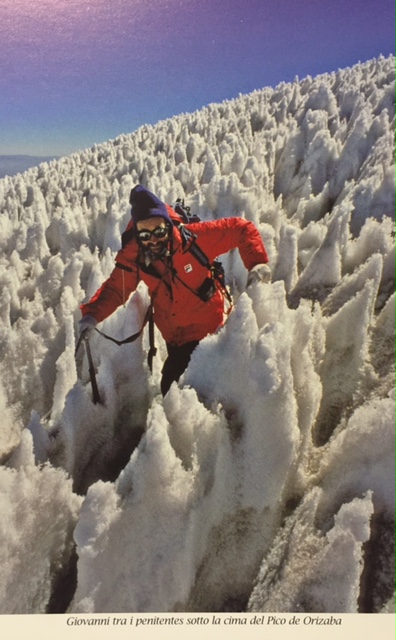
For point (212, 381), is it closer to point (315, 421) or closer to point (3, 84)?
point (315, 421)

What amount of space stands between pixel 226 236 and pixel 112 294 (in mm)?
562

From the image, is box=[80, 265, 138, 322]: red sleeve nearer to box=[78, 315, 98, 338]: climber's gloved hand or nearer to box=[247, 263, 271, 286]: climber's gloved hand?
box=[78, 315, 98, 338]: climber's gloved hand

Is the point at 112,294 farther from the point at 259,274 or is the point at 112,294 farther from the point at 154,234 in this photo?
the point at 259,274

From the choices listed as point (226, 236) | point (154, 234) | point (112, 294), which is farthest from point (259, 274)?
point (112, 294)

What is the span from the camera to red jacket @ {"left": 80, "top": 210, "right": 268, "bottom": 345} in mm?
1823

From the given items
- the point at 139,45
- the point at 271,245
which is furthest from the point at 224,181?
the point at 139,45

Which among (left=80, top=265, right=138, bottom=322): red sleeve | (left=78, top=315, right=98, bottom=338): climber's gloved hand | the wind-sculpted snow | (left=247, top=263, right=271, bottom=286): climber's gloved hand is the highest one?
(left=247, top=263, right=271, bottom=286): climber's gloved hand

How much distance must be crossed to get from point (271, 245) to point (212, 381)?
4.39 ft

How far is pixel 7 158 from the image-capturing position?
2.70 metres

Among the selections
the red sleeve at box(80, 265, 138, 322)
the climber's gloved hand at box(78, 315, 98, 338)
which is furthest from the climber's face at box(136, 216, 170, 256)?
the climber's gloved hand at box(78, 315, 98, 338)

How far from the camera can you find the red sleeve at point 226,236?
1.85m

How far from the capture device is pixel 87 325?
1728 mm

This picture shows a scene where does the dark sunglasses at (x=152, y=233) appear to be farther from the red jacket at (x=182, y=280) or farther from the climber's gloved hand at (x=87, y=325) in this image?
the climber's gloved hand at (x=87, y=325)

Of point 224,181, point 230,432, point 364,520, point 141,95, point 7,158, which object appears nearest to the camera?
point 364,520
